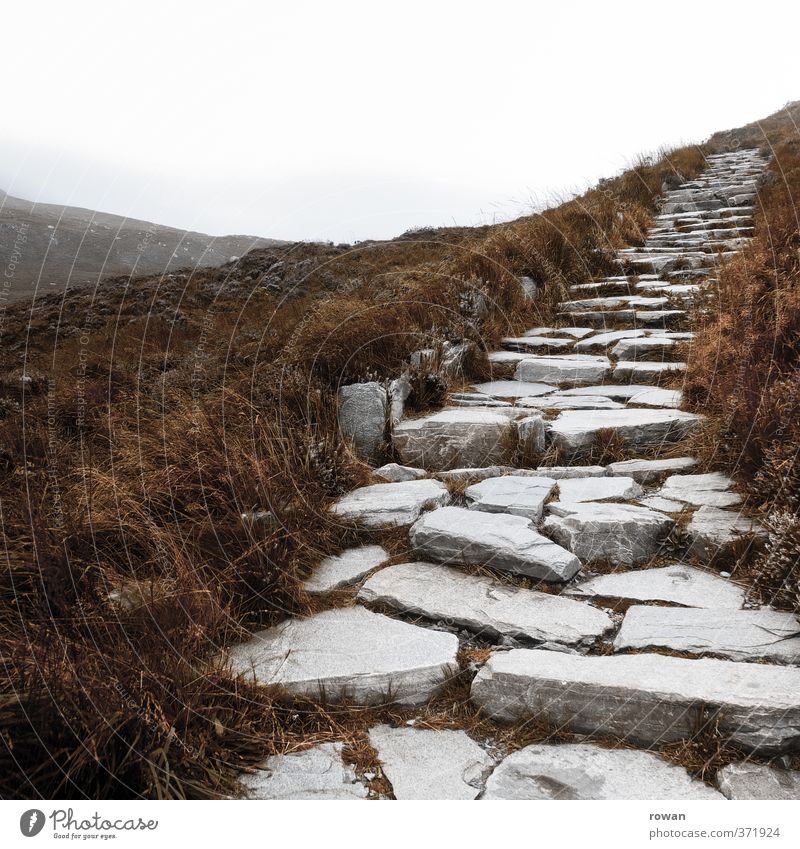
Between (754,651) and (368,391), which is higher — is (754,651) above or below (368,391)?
below

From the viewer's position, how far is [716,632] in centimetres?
239

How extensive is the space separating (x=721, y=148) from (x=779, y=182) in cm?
940

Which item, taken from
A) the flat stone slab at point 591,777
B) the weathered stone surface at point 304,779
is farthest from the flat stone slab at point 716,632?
the weathered stone surface at point 304,779

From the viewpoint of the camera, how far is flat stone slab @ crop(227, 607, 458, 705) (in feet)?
7.20

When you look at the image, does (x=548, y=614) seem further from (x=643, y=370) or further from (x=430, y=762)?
(x=643, y=370)

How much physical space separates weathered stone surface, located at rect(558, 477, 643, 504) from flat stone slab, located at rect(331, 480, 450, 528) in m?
0.66

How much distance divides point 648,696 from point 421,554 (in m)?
1.31

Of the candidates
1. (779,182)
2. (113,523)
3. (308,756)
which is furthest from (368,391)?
(779,182)

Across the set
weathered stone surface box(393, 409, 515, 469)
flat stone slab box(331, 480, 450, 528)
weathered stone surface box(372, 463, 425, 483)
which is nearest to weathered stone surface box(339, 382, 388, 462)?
weathered stone surface box(393, 409, 515, 469)

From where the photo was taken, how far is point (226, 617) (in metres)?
2.52

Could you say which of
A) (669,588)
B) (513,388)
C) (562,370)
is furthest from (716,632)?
(562,370)

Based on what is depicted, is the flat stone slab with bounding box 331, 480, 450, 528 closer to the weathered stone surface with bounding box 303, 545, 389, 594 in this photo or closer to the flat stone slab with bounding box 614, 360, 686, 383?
the weathered stone surface with bounding box 303, 545, 389, 594

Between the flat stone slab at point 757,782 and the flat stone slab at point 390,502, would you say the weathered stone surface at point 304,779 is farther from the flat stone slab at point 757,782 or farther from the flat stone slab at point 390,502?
the flat stone slab at point 390,502

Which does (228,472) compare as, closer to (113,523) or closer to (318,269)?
(113,523)
